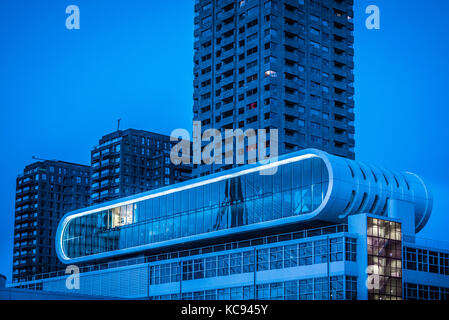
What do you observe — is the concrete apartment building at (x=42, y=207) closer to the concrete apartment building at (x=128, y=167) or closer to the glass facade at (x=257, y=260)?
the concrete apartment building at (x=128, y=167)

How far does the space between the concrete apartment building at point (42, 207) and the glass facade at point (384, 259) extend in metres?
128

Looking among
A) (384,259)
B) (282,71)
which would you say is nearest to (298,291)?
(384,259)

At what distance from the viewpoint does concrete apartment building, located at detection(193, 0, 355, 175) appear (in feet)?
393

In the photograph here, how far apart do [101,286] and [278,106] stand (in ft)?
137

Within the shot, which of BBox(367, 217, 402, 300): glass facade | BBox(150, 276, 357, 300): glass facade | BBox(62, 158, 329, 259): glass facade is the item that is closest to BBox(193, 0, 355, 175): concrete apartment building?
BBox(62, 158, 329, 259): glass facade

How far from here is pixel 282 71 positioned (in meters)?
120

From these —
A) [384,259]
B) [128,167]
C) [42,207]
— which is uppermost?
[128,167]

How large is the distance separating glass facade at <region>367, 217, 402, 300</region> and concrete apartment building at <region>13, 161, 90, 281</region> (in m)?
128

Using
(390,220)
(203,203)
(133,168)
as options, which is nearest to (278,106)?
(203,203)

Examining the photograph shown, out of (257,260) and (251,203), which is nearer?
(257,260)

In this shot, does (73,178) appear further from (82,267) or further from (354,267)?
(354,267)

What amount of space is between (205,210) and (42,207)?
115005 millimetres

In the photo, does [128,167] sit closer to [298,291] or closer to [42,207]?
[42,207]

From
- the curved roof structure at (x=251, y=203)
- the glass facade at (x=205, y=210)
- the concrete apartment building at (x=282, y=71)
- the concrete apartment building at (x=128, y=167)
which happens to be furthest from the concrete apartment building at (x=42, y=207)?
the curved roof structure at (x=251, y=203)
